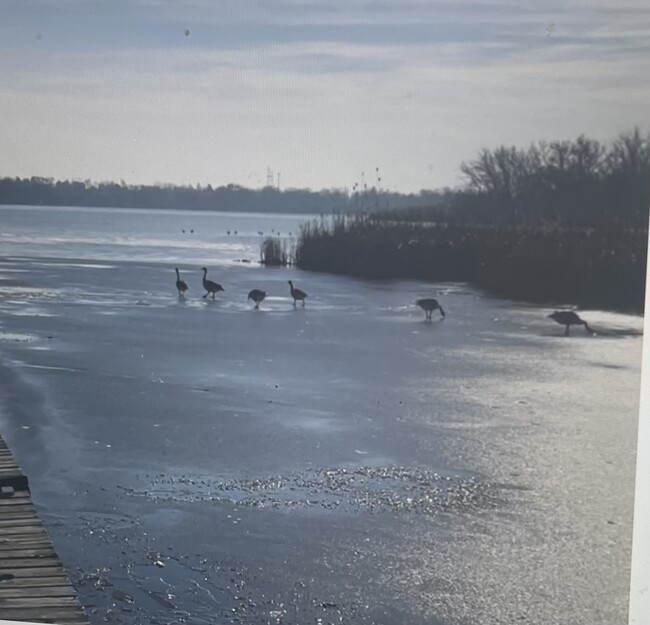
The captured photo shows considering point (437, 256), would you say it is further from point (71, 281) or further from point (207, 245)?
point (71, 281)

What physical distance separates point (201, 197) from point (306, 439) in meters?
0.89

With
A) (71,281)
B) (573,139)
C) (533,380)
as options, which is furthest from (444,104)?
(71,281)

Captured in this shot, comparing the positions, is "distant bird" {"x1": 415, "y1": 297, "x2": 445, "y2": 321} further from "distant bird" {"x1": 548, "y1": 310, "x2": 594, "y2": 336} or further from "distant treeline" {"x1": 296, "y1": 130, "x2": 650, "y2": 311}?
"distant bird" {"x1": 548, "y1": 310, "x2": 594, "y2": 336}

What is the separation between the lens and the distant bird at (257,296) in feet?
11.3

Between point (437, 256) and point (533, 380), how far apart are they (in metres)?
0.48

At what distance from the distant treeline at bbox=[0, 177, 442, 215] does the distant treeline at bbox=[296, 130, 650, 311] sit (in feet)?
0.15

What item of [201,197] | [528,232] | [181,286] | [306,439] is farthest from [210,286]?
[528,232]

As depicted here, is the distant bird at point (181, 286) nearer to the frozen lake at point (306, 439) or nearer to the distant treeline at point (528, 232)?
the frozen lake at point (306, 439)

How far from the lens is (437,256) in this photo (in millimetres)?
3250

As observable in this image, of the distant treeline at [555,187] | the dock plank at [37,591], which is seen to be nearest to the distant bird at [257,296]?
the distant treeline at [555,187]

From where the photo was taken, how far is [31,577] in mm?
3018

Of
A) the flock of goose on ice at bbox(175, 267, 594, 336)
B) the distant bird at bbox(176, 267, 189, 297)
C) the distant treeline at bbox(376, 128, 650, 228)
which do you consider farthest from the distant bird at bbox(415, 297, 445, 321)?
the distant bird at bbox(176, 267, 189, 297)

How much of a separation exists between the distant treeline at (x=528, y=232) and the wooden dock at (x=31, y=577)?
3.70ft

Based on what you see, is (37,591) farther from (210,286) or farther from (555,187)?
(555,187)
